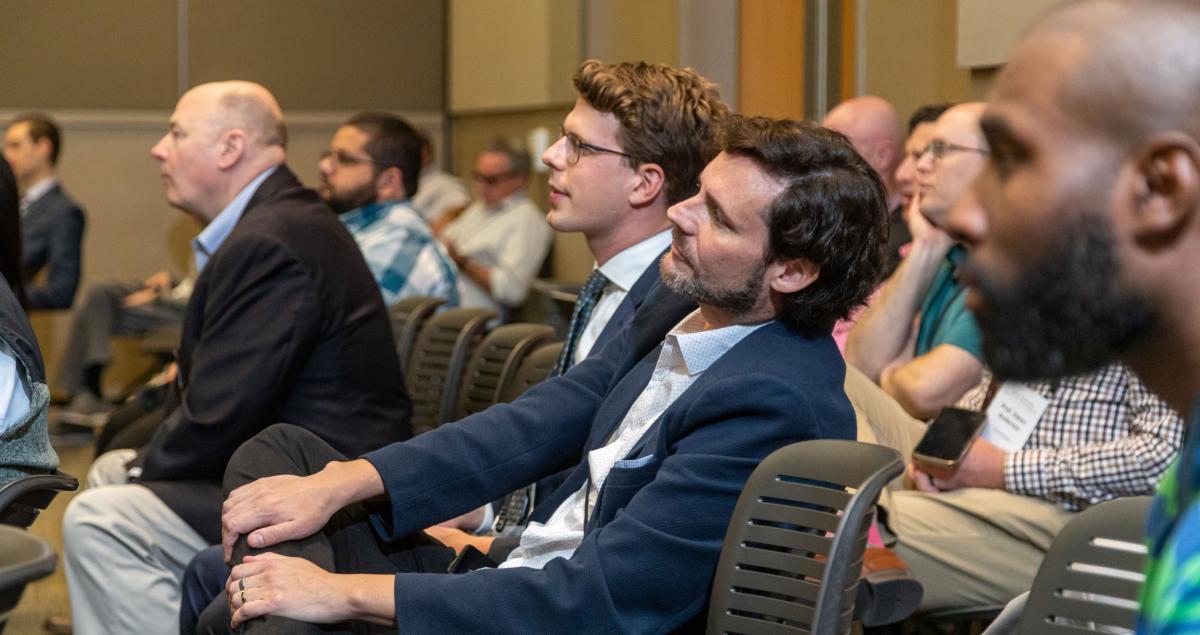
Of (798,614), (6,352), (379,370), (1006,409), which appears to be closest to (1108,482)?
(1006,409)

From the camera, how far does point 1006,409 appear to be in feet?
10.0

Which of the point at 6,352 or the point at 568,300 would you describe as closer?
the point at 6,352

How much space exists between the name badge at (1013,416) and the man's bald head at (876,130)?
68.4 inches

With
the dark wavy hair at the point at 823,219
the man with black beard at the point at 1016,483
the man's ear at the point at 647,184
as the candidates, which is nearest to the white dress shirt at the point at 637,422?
the dark wavy hair at the point at 823,219

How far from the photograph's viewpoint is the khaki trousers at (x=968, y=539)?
290 centimetres

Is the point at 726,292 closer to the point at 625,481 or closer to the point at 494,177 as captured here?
the point at 625,481

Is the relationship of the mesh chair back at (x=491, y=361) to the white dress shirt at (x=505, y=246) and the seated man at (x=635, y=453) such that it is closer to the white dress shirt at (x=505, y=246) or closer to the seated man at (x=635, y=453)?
the seated man at (x=635, y=453)

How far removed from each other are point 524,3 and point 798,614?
23.7 feet

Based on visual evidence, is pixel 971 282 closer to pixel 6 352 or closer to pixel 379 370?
pixel 6 352

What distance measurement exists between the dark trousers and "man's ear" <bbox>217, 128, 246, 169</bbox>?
5.52 feet

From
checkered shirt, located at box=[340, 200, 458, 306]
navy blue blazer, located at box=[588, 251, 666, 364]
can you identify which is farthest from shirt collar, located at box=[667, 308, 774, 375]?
checkered shirt, located at box=[340, 200, 458, 306]

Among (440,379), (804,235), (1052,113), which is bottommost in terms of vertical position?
(440,379)

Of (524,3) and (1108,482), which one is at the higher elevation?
(524,3)

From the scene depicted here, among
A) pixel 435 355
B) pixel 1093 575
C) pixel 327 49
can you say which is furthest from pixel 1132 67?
pixel 327 49
